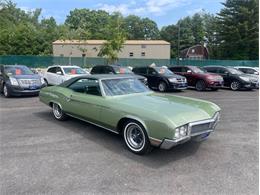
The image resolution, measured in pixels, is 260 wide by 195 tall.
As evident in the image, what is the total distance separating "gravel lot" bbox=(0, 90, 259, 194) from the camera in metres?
3.77

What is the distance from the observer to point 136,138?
16.6 ft

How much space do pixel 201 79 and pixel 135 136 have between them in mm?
11438

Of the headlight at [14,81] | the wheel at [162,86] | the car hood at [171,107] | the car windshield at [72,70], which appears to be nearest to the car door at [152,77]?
the wheel at [162,86]

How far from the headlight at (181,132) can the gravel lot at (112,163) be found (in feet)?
1.73

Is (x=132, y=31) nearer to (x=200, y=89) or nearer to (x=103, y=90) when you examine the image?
(x=200, y=89)

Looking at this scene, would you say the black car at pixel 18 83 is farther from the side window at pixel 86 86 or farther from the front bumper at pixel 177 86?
the front bumper at pixel 177 86

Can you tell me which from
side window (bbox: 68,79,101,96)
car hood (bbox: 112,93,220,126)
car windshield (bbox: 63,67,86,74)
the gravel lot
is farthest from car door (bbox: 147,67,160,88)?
car hood (bbox: 112,93,220,126)

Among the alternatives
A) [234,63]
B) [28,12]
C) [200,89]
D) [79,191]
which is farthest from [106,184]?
[28,12]

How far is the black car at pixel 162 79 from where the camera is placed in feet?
47.4

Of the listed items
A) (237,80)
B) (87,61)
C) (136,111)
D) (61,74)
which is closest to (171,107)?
(136,111)

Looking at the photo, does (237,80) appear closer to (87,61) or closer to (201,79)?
(201,79)

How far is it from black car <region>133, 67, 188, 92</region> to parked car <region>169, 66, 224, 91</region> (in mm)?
1193

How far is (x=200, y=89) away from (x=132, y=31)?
89411mm

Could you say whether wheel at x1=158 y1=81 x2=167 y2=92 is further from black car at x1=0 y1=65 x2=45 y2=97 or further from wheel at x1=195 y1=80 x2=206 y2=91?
black car at x1=0 y1=65 x2=45 y2=97
